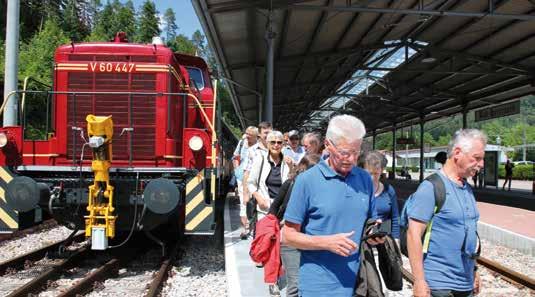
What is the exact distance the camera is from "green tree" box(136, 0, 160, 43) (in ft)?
240

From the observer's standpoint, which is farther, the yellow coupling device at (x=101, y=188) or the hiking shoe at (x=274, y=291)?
the yellow coupling device at (x=101, y=188)

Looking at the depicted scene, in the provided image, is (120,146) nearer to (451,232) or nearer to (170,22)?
(451,232)

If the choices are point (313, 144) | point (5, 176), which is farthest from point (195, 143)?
point (5, 176)

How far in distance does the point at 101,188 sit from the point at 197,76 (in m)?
3.72

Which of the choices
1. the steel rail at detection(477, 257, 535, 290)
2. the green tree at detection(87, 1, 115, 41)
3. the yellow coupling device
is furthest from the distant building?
the yellow coupling device

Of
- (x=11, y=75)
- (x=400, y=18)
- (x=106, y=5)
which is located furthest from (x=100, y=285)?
(x=106, y=5)

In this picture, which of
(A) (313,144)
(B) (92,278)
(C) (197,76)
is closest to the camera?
(A) (313,144)

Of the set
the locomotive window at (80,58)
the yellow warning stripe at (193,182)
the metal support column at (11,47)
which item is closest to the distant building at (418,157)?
the metal support column at (11,47)

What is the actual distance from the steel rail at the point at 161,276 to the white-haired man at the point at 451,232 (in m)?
3.66

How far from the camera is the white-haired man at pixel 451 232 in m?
3.13

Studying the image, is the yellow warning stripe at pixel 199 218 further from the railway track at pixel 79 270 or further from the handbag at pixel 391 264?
the handbag at pixel 391 264

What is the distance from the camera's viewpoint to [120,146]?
7316mm

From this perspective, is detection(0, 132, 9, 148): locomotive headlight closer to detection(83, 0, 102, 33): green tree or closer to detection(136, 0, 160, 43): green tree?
detection(136, 0, 160, 43): green tree

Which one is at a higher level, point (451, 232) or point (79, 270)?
point (451, 232)
